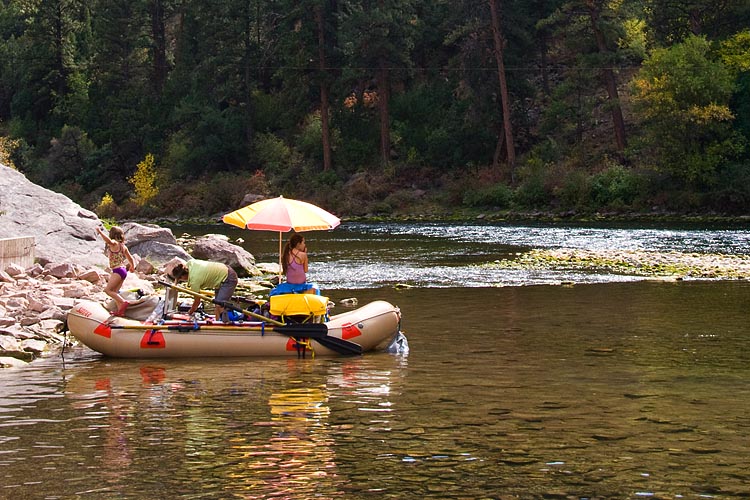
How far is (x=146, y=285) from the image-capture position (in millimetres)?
22312

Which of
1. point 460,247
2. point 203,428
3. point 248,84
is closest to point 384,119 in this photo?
point 248,84

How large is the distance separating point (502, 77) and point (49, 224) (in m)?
43.2

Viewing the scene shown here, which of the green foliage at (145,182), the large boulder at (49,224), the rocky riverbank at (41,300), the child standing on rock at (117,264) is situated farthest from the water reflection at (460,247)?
the green foliage at (145,182)

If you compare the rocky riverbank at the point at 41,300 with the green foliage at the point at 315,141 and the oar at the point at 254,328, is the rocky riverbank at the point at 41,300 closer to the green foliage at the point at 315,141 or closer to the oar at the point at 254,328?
the oar at the point at 254,328

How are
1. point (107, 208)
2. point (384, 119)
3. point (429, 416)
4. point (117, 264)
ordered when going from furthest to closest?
point (107, 208) < point (384, 119) < point (117, 264) < point (429, 416)

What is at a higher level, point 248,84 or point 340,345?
point 248,84

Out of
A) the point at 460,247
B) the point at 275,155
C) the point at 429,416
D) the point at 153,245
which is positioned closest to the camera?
the point at 429,416

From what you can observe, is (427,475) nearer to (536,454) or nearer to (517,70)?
(536,454)

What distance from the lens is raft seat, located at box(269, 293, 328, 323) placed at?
16.2 meters

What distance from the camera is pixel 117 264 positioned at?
17.2m

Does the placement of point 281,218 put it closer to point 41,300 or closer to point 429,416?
point 41,300

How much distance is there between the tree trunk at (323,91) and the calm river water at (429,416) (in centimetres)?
5392

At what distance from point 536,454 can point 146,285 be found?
45.7 feet

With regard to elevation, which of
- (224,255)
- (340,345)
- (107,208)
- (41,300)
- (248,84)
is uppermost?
(248,84)
